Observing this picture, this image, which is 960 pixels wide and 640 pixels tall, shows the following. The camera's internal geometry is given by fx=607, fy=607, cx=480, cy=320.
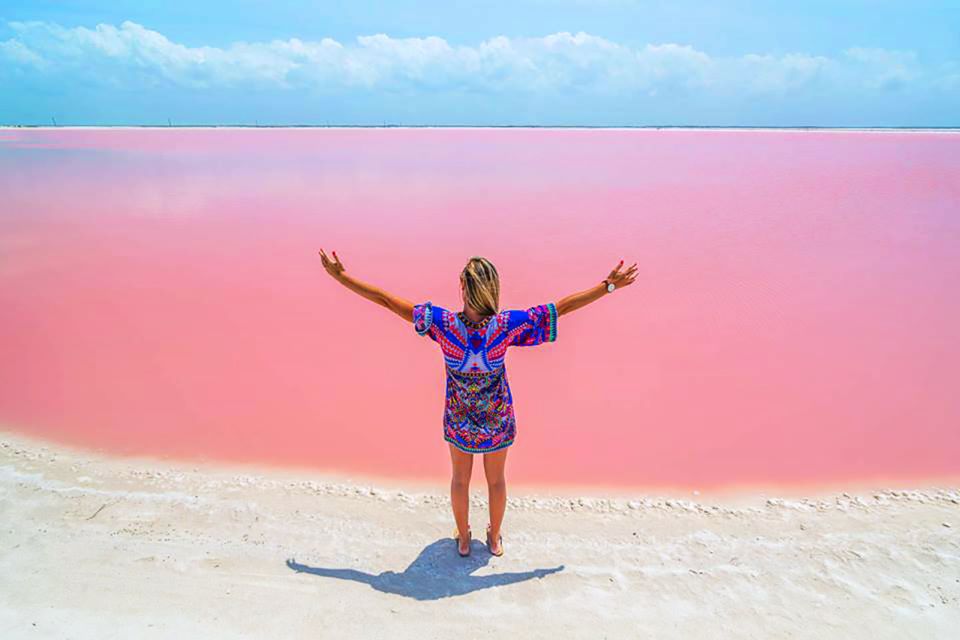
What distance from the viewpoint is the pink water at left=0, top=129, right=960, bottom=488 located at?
3990mm

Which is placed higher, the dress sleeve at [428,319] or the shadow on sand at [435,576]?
the dress sleeve at [428,319]

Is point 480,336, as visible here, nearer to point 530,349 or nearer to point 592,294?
point 592,294

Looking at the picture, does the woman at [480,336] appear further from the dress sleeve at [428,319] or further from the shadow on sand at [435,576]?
the shadow on sand at [435,576]

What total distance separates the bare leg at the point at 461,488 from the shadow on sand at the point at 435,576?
0.28ft

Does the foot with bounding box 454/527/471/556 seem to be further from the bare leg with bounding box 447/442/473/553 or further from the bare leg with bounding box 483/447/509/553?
the bare leg with bounding box 483/447/509/553

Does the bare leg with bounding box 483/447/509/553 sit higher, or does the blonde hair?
the blonde hair

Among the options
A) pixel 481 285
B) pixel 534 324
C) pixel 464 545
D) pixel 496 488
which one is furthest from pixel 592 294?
pixel 464 545

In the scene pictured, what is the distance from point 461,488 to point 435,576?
15.4 inches

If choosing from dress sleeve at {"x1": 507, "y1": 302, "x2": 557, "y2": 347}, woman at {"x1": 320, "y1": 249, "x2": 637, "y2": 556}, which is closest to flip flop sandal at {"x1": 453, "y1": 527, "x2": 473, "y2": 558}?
woman at {"x1": 320, "y1": 249, "x2": 637, "y2": 556}

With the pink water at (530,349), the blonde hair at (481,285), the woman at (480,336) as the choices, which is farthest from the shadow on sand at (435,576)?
the blonde hair at (481,285)

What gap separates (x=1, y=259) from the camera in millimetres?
8367

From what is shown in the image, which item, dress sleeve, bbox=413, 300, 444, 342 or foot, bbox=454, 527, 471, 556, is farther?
foot, bbox=454, 527, 471, 556

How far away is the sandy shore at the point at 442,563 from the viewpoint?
232 centimetres

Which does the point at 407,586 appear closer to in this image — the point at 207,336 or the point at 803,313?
the point at 207,336
